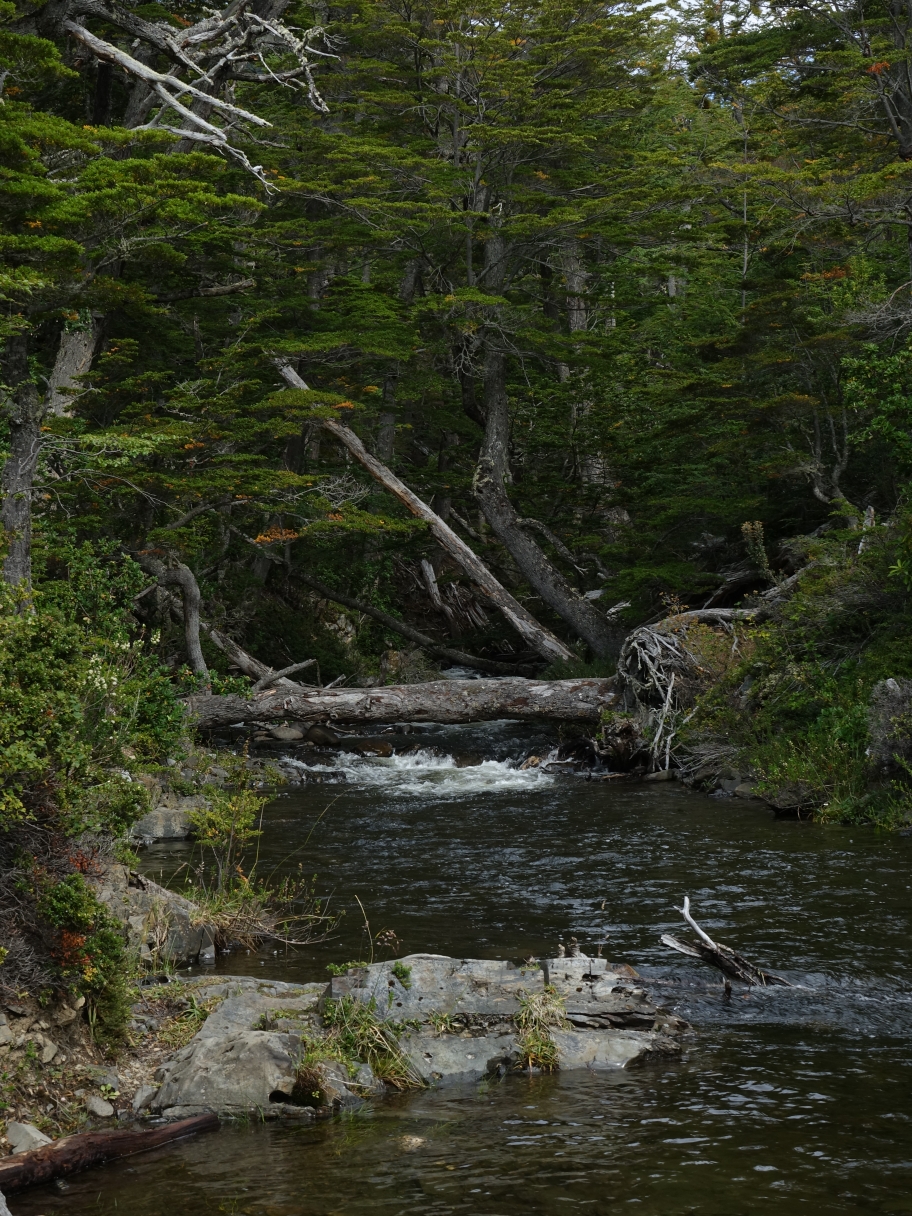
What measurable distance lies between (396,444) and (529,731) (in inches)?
459

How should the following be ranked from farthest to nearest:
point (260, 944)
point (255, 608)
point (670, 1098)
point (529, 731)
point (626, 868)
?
point (255, 608), point (529, 731), point (626, 868), point (260, 944), point (670, 1098)

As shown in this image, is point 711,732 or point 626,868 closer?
point 626,868

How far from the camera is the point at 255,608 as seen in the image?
24.6m

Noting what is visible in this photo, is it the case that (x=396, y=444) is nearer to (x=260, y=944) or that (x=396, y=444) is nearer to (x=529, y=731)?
(x=529, y=731)

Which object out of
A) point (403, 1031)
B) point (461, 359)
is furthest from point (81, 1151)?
point (461, 359)

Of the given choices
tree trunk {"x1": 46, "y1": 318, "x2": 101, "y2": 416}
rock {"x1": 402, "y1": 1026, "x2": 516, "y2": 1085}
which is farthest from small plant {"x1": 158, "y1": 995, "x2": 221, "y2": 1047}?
tree trunk {"x1": 46, "y1": 318, "x2": 101, "y2": 416}

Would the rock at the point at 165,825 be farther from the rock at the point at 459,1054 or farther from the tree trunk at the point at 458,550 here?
the tree trunk at the point at 458,550

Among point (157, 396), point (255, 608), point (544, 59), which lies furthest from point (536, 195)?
point (255, 608)

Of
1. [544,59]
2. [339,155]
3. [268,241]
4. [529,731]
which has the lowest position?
[529,731]

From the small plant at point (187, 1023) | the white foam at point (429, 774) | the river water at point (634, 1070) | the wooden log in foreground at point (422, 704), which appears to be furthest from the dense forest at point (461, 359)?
the small plant at point (187, 1023)

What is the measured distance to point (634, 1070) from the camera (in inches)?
245

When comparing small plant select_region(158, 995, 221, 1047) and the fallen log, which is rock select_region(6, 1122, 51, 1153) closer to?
small plant select_region(158, 995, 221, 1047)

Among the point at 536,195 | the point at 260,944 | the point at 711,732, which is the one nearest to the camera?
the point at 260,944

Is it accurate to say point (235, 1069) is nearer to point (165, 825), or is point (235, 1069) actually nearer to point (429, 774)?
point (165, 825)
